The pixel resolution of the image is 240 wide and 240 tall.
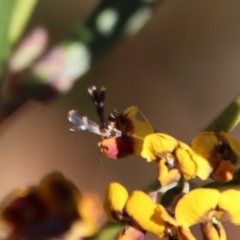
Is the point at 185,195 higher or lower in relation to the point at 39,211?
higher

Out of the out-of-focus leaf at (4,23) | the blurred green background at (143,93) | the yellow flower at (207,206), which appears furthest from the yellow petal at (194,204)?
the blurred green background at (143,93)

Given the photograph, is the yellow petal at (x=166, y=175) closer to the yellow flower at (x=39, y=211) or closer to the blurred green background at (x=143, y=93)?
the yellow flower at (x=39, y=211)

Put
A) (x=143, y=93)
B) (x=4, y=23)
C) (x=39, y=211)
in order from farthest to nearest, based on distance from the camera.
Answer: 1. (x=143, y=93)
2. (x=39, y=211)
3. (x=4, y=23)

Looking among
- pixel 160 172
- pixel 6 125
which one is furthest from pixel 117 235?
pixel 6 125

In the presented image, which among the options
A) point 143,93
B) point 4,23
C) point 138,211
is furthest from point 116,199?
point 143,93

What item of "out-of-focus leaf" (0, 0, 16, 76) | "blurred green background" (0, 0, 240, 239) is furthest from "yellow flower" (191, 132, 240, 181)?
"blurred green background" (0, 0, 240, 239)

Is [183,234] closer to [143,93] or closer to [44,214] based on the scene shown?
[44,214]

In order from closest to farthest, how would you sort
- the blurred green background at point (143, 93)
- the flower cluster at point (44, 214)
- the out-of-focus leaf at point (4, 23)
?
the out-of-focus leaf at point (4, 23), the flower cluster at point (44, 214), the blurred green background at point (143, 93)

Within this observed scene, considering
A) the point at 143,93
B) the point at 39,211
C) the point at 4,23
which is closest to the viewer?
the point at 4,23
